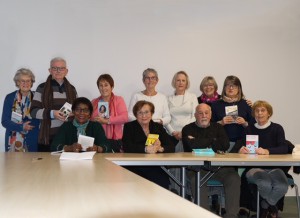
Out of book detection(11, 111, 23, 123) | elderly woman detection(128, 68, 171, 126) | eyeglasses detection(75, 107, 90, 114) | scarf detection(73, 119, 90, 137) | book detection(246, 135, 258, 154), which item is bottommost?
book detection(246, 135, 258, 154)

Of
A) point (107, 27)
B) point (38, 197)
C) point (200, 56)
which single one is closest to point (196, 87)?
point (200, 56)

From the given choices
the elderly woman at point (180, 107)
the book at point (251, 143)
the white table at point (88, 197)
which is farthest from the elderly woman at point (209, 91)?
the white table at point (88, 197)

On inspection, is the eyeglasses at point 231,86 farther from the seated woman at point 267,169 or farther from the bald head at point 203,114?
the bald head at point 203,114

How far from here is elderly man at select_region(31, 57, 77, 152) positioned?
541 cm

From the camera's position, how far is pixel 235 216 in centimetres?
477

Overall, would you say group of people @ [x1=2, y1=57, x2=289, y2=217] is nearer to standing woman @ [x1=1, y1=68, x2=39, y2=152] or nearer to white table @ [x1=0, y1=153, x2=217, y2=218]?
standing woman @ [x1=1, y1=68, x2=39, y2=152]

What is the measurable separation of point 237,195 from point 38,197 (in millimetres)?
3433

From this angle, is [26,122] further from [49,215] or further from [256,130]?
[49,215]

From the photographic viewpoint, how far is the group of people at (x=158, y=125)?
4.93 m

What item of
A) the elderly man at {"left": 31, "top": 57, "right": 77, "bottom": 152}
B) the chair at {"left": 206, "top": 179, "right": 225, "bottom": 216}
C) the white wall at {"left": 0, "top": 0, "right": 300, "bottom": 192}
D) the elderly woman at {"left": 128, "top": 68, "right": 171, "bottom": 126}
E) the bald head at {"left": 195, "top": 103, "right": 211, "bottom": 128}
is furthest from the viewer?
the white wall at {"left": 0, "top": 0, "right": 300, "bottom": 192}

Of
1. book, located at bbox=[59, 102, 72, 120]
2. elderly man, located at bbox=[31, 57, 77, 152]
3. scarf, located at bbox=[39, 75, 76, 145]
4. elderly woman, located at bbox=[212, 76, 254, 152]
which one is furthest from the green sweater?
elderly woman, located at bbox=[212, 76, 254, 152]

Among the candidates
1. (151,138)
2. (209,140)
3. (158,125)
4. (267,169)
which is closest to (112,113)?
(158,125)

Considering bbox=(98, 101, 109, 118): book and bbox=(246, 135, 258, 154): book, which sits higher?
bbox=(98, 101, 109, 118): book

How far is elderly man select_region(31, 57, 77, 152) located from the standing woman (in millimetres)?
226
